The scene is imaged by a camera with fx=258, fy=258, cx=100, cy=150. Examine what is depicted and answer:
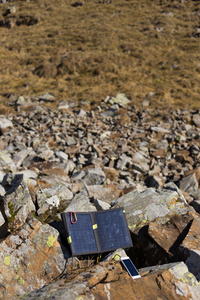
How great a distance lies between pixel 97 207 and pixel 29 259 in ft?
7.32

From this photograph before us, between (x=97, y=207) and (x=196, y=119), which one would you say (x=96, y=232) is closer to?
(x=97, y=207)

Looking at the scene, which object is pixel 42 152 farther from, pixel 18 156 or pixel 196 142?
pixel 196 142

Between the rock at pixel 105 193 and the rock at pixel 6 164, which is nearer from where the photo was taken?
the rock at pixel 105 193

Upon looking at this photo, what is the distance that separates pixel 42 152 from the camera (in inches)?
419

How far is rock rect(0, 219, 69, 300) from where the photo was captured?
3802 mm

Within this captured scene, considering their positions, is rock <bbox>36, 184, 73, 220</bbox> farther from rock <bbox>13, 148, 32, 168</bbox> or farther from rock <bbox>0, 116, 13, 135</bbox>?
rock <bbox>0, 116, 13, 135</bbox>

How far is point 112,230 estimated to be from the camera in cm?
468

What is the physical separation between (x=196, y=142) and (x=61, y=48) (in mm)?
20950

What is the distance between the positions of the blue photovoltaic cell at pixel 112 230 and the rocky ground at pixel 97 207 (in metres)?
0.28

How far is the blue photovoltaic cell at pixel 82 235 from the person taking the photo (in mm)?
4250

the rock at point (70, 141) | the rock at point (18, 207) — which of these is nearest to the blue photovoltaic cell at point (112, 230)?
Answer: the rock at point (18, 207)

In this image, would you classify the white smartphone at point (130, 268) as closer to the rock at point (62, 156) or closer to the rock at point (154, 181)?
the rock at point (154, 181)

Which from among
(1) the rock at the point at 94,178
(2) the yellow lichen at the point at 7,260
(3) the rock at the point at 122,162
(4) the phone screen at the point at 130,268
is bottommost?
(3) the rock at the point at 122,162

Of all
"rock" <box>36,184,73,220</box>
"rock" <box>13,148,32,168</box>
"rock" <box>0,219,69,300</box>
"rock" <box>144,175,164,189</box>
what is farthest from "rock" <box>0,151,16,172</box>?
"rock" <box>144,175,164,189</box>
